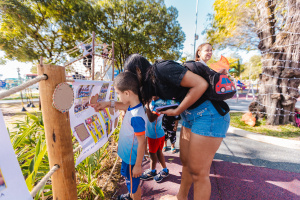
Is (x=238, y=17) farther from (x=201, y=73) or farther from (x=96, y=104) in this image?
(x=96, y=104)

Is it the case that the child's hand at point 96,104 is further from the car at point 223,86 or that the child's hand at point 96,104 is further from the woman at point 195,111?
the car at point 223,86

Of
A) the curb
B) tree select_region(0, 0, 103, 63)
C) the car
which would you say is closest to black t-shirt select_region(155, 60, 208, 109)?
the car

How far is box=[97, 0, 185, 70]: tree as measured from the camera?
915 cm

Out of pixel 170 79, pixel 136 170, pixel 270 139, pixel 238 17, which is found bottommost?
pixel 270 139

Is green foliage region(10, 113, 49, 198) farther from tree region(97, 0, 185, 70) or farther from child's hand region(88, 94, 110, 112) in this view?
tree region(97, 0, 185, 70)

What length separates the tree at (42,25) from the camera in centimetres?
693

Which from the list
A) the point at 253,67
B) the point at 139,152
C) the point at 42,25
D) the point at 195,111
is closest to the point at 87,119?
the point at 139,152

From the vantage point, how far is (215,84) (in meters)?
1.04

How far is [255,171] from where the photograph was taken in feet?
6.91

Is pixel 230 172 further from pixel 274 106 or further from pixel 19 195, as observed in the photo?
pixel 274 106

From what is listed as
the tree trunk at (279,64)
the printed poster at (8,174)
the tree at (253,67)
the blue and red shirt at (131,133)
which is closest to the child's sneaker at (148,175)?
the blue and red shirt at (131,133)

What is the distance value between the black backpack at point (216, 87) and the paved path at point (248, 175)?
124cm

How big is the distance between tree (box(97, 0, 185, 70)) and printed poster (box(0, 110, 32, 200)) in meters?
9.47

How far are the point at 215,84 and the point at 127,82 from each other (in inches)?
28.9
